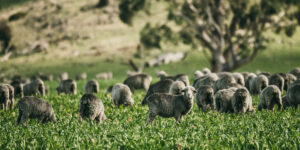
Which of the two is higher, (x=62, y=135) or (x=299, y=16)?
(x=299, y=16)

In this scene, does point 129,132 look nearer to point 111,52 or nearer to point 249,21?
point 249,21

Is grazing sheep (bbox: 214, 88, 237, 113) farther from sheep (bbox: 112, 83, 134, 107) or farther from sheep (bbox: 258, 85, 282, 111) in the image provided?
sheep (bbox: 112, 83, 134, 107)

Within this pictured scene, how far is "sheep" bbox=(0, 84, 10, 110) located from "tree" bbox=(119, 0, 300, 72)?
24.1m

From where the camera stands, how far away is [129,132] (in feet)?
30.8

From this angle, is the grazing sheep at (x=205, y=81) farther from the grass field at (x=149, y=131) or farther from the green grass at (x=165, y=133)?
the green grass at (x=165, y=133)

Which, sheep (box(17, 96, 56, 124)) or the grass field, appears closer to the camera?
the grass field

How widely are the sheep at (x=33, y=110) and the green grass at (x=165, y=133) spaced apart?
0.35m

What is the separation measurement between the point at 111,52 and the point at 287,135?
63251mm

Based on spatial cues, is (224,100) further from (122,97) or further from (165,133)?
(122,97)

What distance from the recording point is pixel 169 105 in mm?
10625

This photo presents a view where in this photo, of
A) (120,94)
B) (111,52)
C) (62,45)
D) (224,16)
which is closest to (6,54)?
(62,45)

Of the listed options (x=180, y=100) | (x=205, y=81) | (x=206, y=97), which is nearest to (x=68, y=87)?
(x=205, y=81)

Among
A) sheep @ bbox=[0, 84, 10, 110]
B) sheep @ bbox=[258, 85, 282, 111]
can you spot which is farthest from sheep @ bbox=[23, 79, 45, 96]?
sheep @ bbox=[258, 85, 282, 111]

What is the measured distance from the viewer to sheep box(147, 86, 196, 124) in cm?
1048
